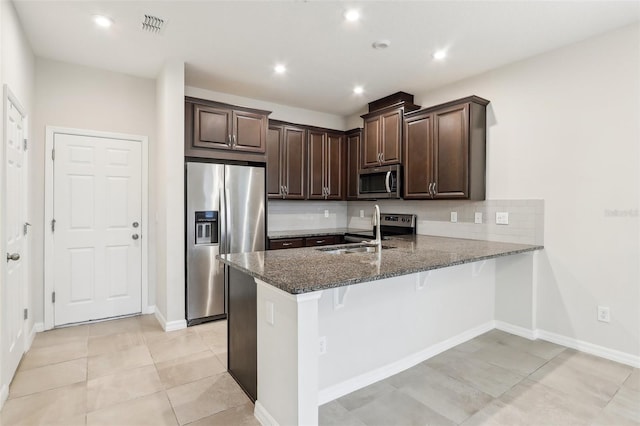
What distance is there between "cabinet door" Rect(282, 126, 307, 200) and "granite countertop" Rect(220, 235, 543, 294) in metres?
2.03

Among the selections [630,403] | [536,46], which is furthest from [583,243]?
[536,46]

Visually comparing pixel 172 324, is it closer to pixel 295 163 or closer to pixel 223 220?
pixel 223 220

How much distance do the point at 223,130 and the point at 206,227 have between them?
3.57 ft

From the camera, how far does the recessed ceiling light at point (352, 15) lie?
2471mm

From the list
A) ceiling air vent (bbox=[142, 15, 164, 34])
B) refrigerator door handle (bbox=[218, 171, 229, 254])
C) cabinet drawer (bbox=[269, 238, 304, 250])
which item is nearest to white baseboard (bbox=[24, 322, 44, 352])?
refrigerator door handle (bbox=[218, 171, 229, 254])

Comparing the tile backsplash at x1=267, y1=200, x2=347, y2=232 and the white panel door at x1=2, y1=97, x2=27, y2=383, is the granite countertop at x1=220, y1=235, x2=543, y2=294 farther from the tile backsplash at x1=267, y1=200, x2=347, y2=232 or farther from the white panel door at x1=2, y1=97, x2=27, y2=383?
the tile backsplash at x1=267, y1=200, x2=347, y2=232

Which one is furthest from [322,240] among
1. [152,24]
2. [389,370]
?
[152,24]

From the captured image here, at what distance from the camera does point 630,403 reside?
212cm

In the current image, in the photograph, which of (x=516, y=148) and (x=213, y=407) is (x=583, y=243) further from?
(x=213, y=407)

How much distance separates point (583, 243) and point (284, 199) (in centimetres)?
325

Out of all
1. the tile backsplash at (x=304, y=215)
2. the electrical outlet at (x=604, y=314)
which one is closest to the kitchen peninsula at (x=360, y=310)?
the electrical outlet at (x=604, y=314)

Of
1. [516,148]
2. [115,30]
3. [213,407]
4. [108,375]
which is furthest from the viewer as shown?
[516,148]

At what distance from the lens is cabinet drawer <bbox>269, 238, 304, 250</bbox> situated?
4129mm

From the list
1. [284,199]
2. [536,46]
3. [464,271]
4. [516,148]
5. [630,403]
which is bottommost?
[630,403]
